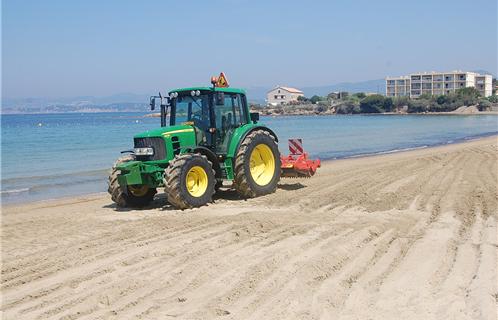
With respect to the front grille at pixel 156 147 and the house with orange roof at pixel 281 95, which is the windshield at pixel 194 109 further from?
the house with orange roof at pixel 281 95

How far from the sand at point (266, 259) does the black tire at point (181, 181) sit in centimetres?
26

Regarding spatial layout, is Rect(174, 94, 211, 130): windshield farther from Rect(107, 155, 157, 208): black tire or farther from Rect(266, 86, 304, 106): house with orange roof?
Rect(266, 86, 304, 106): house with orange roof

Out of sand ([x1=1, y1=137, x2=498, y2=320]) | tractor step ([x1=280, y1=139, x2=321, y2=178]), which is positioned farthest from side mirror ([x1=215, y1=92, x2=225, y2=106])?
tractor step ([x1=280, y1=139, x2=321, y2=178])

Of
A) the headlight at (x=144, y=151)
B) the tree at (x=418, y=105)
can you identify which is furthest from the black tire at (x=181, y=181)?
the tree at (x=418, y=105)

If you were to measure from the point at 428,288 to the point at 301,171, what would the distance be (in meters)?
7.42

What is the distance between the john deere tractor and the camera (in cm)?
955

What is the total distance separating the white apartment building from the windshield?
125217 mm

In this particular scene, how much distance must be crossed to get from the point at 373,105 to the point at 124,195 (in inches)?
4108

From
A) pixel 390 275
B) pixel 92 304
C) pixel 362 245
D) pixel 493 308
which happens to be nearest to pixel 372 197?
pixel 362 245

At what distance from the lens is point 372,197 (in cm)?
1020

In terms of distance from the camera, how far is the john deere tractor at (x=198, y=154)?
9.55m

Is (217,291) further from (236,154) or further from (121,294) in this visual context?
(236,154)

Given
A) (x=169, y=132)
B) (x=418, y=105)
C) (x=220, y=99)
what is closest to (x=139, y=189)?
(x=169, y=132)

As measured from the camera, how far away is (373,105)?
110 metres
